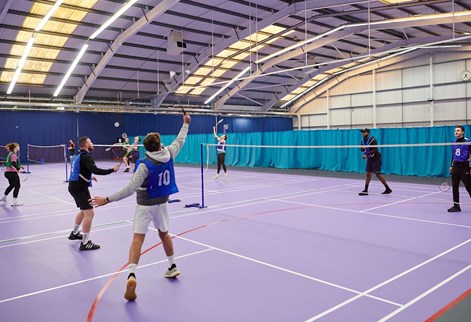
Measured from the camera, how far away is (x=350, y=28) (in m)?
26.3

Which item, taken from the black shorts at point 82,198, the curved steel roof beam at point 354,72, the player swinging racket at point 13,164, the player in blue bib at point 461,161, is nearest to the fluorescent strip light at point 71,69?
the player swinging racket at point 13,164

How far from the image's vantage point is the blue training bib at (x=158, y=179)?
449cm

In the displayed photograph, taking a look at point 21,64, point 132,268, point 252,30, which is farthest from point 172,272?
point 21,64

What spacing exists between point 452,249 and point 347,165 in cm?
1364

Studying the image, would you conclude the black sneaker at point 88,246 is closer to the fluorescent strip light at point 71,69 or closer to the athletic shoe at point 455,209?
the athletic shoe at point 455,209

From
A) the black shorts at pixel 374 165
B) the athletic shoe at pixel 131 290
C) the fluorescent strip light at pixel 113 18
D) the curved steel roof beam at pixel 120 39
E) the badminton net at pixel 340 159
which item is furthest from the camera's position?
the curved steel roof beam at pixel 120 39

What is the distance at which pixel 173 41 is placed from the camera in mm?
24234

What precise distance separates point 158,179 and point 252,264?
6.07 ft

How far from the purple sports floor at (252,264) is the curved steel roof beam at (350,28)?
14.8 meters

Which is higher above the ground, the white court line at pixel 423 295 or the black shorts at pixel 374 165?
the black shorts at pixel 374 165

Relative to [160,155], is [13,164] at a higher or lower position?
lower

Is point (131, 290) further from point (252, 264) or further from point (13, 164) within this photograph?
point (13, 164)

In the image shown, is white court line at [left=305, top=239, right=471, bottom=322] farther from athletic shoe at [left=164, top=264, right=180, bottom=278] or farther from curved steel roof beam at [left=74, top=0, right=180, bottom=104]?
curved steel roof beam at [left=74, top=0, right=180, bottom=104]

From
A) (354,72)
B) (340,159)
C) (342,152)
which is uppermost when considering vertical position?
(354,72)
